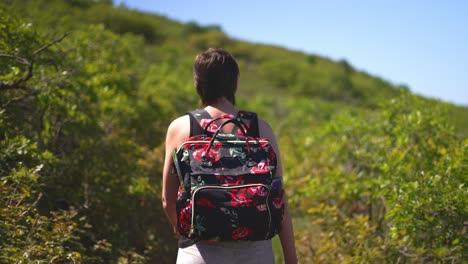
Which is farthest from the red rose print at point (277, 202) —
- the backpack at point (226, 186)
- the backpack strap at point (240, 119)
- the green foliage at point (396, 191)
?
the green foliage at point (396, 191)

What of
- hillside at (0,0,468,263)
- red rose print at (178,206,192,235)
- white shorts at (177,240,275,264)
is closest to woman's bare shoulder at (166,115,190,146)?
red rose print at (178,206,192,235)

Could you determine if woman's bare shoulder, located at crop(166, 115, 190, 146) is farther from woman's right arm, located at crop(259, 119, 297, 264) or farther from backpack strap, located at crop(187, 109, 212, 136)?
woman's right arm, located at crop(259, 119, 297, 264)

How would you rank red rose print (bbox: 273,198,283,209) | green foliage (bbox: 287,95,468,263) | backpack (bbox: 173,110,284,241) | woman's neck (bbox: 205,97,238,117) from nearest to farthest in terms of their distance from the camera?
backpack (bbox: 173,110,284,241) < red rose print (bbox: 273,198,283,209) < woman's neck (bbox: 205,97,238,117) < green foliage (bbox: 287,95,468,263)

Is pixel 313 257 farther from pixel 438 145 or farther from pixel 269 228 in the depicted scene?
pixel 269 228

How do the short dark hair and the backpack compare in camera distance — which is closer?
the backpack

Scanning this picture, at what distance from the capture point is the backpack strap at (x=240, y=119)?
Answer: 2.23 m

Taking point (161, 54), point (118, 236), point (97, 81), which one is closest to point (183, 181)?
point (118, 236)

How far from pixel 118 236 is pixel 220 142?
8.29ft

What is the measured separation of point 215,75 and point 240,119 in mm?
240

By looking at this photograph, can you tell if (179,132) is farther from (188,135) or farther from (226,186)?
(226,186)

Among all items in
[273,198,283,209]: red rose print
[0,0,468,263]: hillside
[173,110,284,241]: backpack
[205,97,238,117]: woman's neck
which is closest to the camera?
[173,110,284,241]: backpack

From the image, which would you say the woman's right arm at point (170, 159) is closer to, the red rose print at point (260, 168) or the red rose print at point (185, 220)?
the red rose print at point (185, 220)

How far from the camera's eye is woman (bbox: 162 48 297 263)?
213cm

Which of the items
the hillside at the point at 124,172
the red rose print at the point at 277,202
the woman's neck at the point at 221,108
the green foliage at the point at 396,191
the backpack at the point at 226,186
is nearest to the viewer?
the backpack at the point at 226,186
